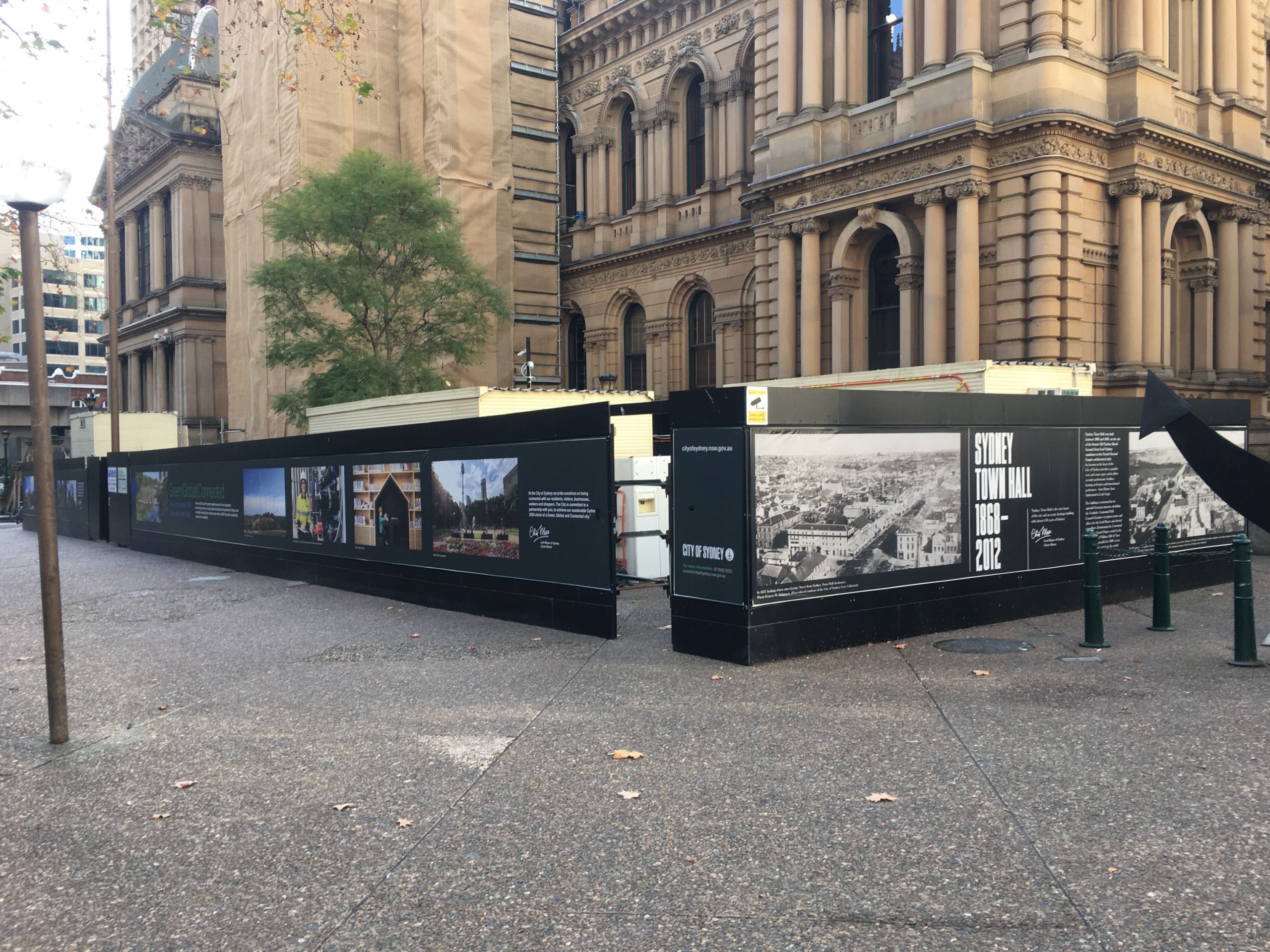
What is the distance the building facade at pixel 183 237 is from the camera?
4450cm

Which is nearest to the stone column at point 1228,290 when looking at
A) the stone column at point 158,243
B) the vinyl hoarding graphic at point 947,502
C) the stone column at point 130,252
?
the vinyl hoarding graphic at point 947,502

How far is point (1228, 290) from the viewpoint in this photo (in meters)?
24.8

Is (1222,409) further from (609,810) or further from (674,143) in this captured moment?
(674,143)

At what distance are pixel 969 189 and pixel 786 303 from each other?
17.7ft

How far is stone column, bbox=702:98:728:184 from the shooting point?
30609 millimetres

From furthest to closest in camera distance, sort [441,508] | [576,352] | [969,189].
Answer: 1. [576,352]
2. [969,189]
3. [441,508]

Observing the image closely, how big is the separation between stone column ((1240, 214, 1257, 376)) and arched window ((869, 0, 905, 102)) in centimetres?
838

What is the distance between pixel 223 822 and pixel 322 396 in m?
19.8

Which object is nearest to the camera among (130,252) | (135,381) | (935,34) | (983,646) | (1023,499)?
(983,646)

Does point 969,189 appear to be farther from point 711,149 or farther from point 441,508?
point 441,508

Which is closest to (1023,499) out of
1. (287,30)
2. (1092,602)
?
(1092,602)

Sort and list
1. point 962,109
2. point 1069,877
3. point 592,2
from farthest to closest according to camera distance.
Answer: point 592,2 < point 962,109 < point 1069,877

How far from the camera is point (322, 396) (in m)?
24.6

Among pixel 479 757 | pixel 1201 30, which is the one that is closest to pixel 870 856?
pixel 479 757
